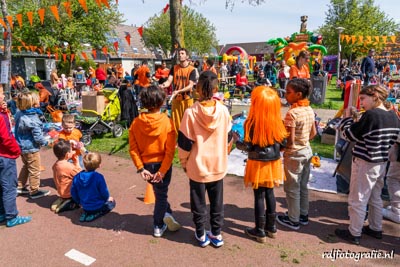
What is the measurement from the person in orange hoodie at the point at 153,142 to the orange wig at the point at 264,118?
841 millimetres

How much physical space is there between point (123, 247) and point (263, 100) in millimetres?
2103

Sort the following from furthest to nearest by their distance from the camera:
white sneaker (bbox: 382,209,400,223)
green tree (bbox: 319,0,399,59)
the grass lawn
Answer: green tree (bbox: 319,0,399,59)
the grass lawn
white sneaker (bbox: 382,209,400,223)

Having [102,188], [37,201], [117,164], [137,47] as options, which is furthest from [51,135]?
[137,47]

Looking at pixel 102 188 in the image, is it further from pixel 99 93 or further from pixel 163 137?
pixel 99 93

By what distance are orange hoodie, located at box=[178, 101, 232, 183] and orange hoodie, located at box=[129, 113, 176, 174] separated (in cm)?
21

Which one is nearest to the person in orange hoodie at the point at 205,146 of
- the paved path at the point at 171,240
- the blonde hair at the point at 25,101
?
the paved path at the point at 171,240

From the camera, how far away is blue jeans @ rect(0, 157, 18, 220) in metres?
3.43

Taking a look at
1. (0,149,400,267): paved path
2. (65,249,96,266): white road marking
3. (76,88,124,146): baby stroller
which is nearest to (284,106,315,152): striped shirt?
(0,149,400,267): paved path

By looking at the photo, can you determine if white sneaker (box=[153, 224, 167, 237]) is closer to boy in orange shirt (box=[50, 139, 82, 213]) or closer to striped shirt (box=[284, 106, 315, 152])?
boy in orange shirt (box=[50, 139, 82, 213])

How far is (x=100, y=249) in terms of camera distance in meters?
3.12

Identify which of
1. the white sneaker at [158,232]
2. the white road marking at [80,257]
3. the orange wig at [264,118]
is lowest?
the white road marking at [80,257]

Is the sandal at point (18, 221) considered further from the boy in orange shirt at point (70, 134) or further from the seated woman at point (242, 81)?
the seated woman at point (242, 81)

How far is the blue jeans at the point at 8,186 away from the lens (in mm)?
3429

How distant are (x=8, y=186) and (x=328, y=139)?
598 centimetres
